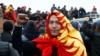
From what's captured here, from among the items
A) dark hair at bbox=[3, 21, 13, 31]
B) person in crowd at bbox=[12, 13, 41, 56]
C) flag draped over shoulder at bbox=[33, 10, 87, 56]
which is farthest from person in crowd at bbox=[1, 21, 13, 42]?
flag draped over shoulder at bbox=[33, 10, 87, 56]

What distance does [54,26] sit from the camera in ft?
16.6

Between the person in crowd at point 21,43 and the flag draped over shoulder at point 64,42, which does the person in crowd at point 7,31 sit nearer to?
the person in crowd at point 21,43

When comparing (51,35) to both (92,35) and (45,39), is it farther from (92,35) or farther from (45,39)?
(92,35)

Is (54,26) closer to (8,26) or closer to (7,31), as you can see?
(8,26)

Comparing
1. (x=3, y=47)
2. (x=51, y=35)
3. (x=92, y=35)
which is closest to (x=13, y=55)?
(x=3, y=47)

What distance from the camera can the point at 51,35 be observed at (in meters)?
5.08

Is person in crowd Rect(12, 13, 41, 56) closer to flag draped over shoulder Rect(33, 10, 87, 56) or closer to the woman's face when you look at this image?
flag draped over shoulder Rect(33, 10, 87, 56)

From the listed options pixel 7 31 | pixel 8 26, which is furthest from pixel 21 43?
pixel 7 31

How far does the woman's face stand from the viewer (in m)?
5.05

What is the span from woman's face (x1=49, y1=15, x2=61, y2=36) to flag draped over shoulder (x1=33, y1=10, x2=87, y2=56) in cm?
4

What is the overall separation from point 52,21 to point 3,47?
0.70 m

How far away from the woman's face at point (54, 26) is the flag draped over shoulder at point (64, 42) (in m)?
0.04

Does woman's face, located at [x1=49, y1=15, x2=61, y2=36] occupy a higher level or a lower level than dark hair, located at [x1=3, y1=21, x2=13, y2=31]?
higher

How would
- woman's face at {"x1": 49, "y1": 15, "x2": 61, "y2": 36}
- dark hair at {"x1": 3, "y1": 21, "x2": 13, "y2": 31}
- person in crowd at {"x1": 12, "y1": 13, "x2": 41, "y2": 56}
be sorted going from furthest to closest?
dark hair at {"x1": 3, "y1": 21, "x2": 13, "y2": 31} → person in crowd at {"x1": 12, "y1": 13, "x2": 41, "y2": 56} → woman's face at {"x1": 49, "y1": 15, "x2": 61, "y2": 36}
